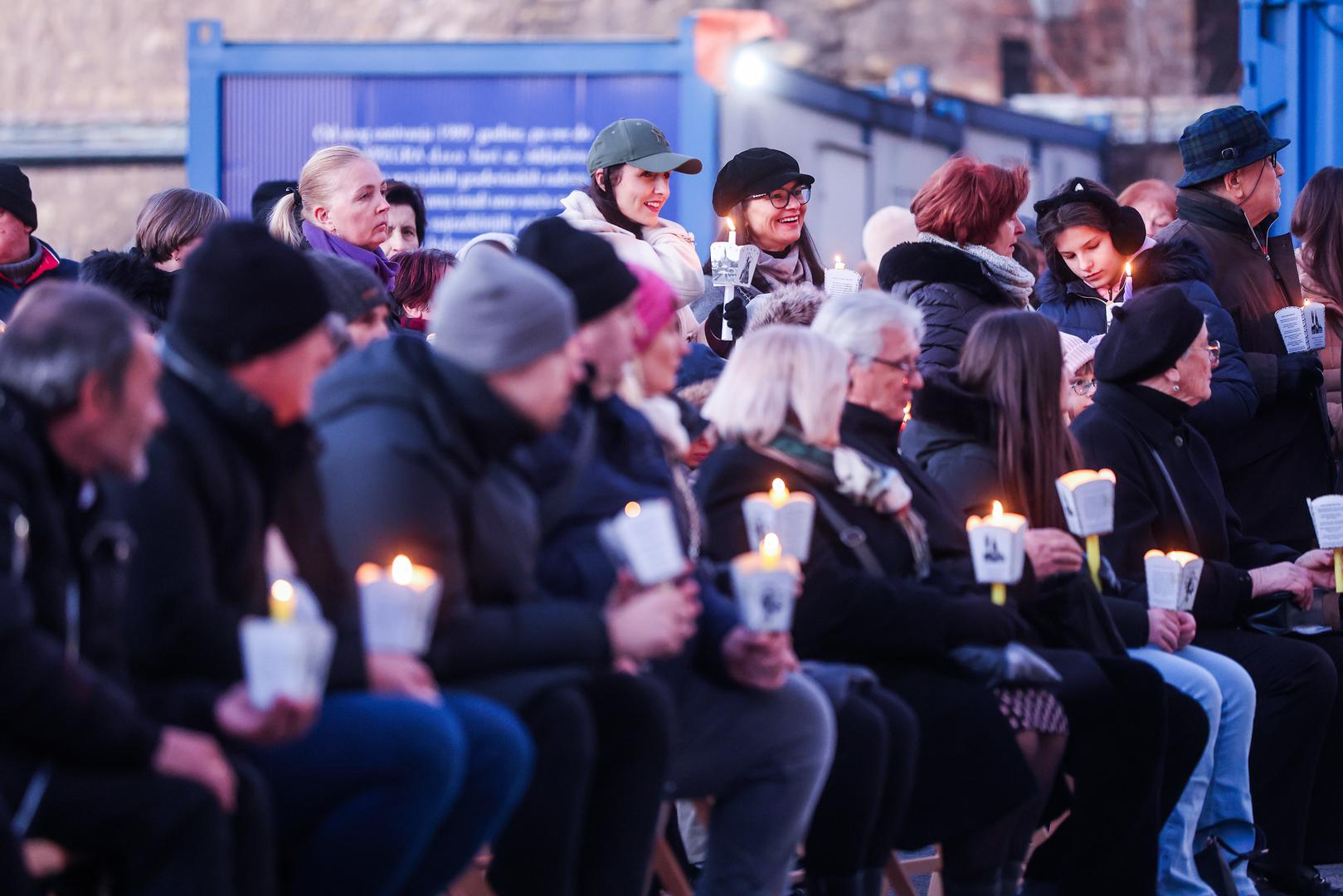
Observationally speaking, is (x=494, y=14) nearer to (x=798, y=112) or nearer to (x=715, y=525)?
Result: (x=798, y=112)

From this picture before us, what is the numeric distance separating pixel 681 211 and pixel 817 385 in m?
7.08

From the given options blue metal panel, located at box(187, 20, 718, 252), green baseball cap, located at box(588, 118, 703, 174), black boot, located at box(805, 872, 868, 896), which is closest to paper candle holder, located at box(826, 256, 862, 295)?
green baseball cap, located at box(588, 118, 703, 174)

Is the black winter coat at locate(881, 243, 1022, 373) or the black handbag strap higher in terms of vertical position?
the black winter coat at locate(881, 243, 1022, 373)

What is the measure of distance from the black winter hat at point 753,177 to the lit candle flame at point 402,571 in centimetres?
307

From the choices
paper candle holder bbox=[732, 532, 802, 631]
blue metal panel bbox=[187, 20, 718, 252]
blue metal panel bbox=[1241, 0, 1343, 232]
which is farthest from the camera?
blue metal panel bbox=[187, 20, 718, 252]

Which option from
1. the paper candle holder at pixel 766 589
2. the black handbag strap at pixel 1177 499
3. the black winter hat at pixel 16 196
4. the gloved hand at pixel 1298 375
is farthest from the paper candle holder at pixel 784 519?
the black winter hat at pixel 16 196

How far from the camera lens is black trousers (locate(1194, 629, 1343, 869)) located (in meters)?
5.44

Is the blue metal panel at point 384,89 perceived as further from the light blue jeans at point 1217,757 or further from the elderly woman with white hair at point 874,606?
the elderly woman with white hair at point 874,606

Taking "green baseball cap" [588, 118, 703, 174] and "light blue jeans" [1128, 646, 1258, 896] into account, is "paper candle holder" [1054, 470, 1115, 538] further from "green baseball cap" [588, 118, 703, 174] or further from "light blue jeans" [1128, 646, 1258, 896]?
"green baseball cap" [588, 118, 703, 174]

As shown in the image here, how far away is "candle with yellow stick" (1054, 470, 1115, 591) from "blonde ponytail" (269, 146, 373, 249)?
2388mm

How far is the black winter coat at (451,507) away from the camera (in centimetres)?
330

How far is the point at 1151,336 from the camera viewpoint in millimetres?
5512

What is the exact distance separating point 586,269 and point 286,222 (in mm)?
2436

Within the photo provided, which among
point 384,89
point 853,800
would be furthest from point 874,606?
point 384,89
